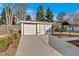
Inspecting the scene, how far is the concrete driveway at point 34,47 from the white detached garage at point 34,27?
0.54ft

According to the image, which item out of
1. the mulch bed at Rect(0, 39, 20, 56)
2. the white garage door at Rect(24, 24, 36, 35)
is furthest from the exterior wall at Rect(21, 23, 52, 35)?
the mulch bed at Rect(0, 39, 20, 56)

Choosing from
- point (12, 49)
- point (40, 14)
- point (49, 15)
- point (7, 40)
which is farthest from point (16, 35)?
point (49, 15)

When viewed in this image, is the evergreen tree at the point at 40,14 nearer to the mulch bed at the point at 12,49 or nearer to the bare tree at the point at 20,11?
the bare tree at the point at 20,11

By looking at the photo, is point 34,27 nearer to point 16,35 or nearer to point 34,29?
point 34,29

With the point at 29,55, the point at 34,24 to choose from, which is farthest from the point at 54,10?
the point at 29,55

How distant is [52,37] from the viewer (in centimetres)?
1134

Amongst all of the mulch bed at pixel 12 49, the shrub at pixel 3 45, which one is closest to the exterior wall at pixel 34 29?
the mulch bed at pixel 12 49

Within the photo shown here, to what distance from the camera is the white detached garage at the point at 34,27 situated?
1112 centimetres

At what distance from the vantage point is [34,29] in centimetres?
1132

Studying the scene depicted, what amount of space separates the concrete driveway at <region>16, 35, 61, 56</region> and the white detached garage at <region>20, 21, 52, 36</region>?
6.5 inches

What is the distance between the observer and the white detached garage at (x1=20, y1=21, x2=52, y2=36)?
1112 cm

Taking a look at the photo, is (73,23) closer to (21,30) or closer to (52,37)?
(52,37)

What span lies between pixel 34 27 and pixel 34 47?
0.77 m

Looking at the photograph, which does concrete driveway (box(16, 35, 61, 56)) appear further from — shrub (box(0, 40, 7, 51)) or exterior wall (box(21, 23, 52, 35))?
shrub (box(0, 40, 7, 51))
